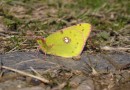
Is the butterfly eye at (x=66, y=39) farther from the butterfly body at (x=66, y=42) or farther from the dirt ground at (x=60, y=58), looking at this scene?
the dirt ground at (x=60, y=58)

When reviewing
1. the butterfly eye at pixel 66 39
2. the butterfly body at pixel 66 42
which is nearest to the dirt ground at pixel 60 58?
the butterfly body at pixel 66 42

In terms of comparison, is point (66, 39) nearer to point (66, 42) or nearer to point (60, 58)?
point (66, 42)

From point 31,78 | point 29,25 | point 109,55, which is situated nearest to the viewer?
point 31,78

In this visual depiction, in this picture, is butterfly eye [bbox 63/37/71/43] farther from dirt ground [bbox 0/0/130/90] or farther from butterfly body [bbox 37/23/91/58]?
dirt ground [bbox 0/0/130/90]

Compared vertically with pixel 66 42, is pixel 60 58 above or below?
below

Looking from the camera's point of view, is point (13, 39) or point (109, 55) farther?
point (13, 39)

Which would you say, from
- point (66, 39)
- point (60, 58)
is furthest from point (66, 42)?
point (60, 58)

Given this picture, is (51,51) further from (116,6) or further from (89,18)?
(116,6)

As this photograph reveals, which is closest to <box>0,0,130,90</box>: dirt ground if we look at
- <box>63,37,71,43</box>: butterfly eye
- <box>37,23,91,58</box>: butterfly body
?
<box>37,23,91,58</box>: butterfly body

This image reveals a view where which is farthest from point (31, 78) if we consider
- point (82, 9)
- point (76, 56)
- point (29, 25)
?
point (82, 9)

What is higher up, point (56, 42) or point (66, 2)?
point (56, 42)

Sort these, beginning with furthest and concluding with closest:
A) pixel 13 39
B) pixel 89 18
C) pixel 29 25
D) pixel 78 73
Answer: pixel 89 18, pixel 29 25, pixel 13 39, pixel 78 73
